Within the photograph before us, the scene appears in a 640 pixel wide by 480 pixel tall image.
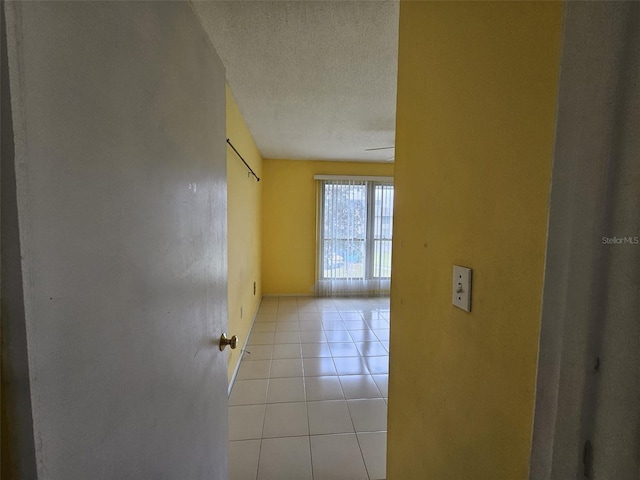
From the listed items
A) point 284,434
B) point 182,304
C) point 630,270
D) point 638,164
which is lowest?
point 284,434

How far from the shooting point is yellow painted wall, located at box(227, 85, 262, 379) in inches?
93.4

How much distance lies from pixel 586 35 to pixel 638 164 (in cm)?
20

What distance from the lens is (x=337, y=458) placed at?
162 cm

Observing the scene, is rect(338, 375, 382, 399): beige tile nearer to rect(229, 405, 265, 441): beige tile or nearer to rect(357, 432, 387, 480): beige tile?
rect(357, 432, 387, 480): beige tile

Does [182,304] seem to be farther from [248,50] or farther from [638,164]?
[248,50]

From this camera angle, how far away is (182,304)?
0.81 m

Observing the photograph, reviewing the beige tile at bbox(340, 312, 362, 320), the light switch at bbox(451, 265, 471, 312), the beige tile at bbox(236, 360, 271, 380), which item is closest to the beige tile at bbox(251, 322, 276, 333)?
the beige tile at bbox(236, 360, 271, 380)

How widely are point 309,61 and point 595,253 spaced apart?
6.11 feet

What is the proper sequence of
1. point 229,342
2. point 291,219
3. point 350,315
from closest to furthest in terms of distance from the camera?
point 229,342 → point 350,315 → point 291,219

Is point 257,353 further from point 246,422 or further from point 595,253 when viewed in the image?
point 595,253

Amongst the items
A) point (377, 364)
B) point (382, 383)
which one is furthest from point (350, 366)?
point (382, 383)

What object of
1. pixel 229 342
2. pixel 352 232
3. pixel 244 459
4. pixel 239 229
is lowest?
pixel 244 459

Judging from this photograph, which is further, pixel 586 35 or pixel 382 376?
pixel 382 376

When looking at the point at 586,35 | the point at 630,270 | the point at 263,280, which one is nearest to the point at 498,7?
the point at 586,35
